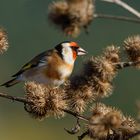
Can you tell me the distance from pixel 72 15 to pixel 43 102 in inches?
37.2

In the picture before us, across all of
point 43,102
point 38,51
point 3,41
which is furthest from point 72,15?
point 38,51

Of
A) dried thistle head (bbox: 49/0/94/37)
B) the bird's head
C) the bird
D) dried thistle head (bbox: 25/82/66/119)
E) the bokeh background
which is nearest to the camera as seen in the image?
dried thistle head (bbox: 49/0/94/37)

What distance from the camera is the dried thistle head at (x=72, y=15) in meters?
4.15

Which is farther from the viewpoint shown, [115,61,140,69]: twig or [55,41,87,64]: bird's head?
[55,41,87,64]: bird's head

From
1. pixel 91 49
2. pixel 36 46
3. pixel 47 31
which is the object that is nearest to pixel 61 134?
pixel 91 49

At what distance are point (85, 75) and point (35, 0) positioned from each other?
3943cm

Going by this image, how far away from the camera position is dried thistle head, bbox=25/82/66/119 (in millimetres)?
4992

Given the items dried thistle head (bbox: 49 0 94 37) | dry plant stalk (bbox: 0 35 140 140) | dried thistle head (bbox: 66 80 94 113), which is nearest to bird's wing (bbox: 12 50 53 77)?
dry plant stalk (bbox: 0 35 140 140)

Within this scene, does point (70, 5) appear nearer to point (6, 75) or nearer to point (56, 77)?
point (56, 77)

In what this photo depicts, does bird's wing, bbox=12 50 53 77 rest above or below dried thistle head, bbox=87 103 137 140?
below

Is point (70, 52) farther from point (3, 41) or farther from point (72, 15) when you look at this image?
point (72, 15)

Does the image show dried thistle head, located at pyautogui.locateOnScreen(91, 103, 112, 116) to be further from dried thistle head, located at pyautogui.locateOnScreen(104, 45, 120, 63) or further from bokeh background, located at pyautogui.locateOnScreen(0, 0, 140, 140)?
bokeh background, located at pyautogui.locateOnScreen(0, 0, 140, 140)

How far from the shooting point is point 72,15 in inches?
166

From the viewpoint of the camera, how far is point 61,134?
28.3m
